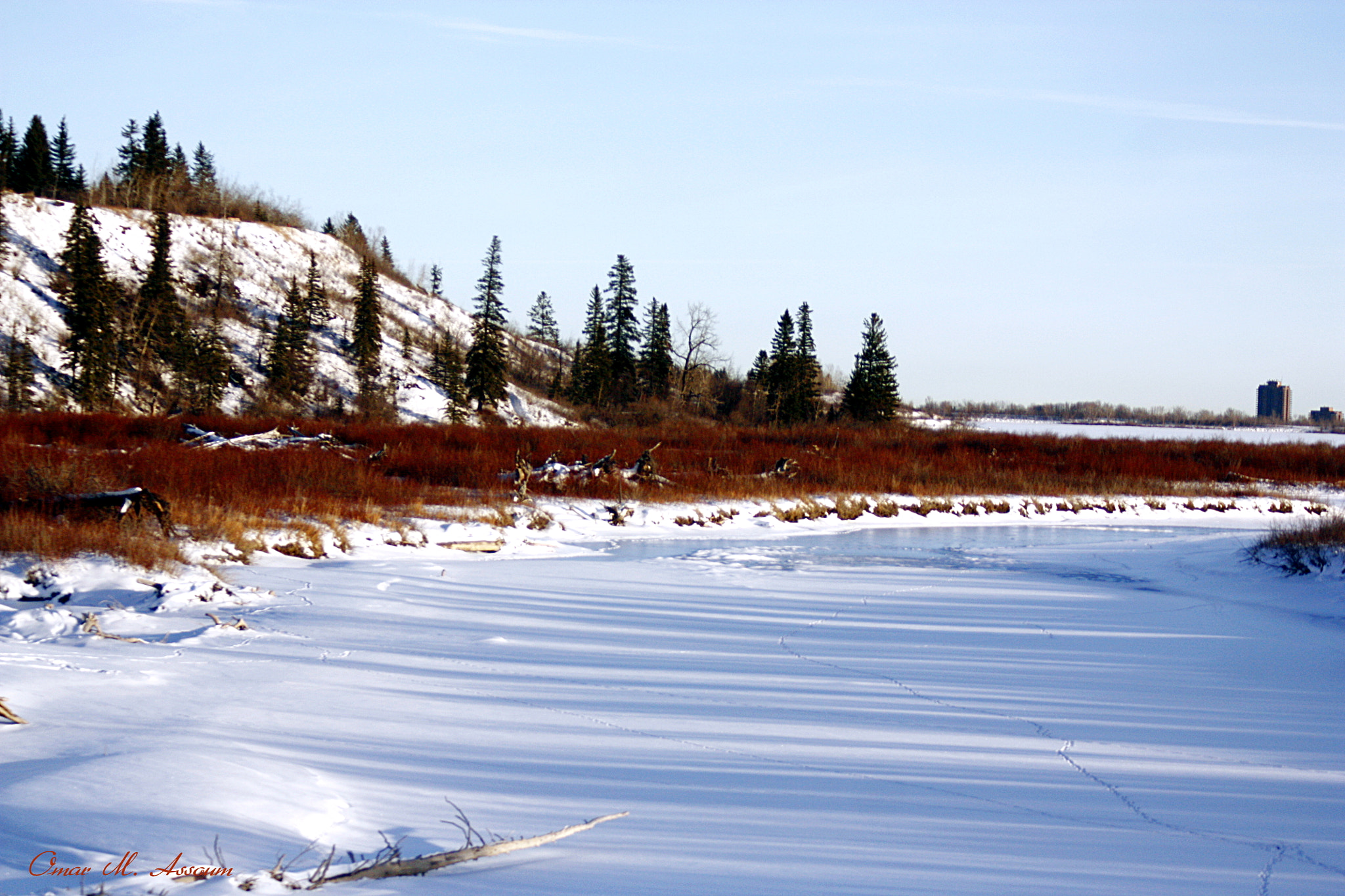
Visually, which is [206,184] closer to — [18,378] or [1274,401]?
[18,378]

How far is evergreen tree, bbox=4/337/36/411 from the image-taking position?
3412 centimetres

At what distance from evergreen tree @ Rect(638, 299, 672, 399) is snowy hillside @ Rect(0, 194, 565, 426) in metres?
12.0

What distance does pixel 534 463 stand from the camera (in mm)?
20875

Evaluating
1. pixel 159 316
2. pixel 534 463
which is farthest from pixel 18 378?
pixel 534 463

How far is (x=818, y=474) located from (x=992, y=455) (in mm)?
9597

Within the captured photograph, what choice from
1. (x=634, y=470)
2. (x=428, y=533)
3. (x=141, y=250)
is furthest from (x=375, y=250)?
(x=428, y=533)

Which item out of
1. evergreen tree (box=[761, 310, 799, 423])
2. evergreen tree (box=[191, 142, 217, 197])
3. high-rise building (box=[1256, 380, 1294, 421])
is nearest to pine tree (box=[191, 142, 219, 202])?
evergreen tree (box=[191, 142, 217, 197])

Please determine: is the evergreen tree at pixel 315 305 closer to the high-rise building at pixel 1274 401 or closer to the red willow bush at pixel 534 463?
the red willow bush at pixel 534 463

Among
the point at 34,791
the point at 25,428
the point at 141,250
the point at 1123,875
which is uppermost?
the point at 141,250

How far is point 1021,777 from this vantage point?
14.8 feet

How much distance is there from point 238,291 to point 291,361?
10.2 metres

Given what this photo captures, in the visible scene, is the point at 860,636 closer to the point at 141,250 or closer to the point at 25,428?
the point at 25,428

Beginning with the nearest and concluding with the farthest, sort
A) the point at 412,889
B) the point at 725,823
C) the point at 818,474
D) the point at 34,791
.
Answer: the point at 412,889
the point at 34,791
the point at 725,823
the point at 818,474

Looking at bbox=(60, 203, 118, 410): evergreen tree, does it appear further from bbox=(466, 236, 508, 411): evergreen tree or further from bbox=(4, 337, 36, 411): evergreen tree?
bbox=(466, 236, 508, 411): evergreen tree
